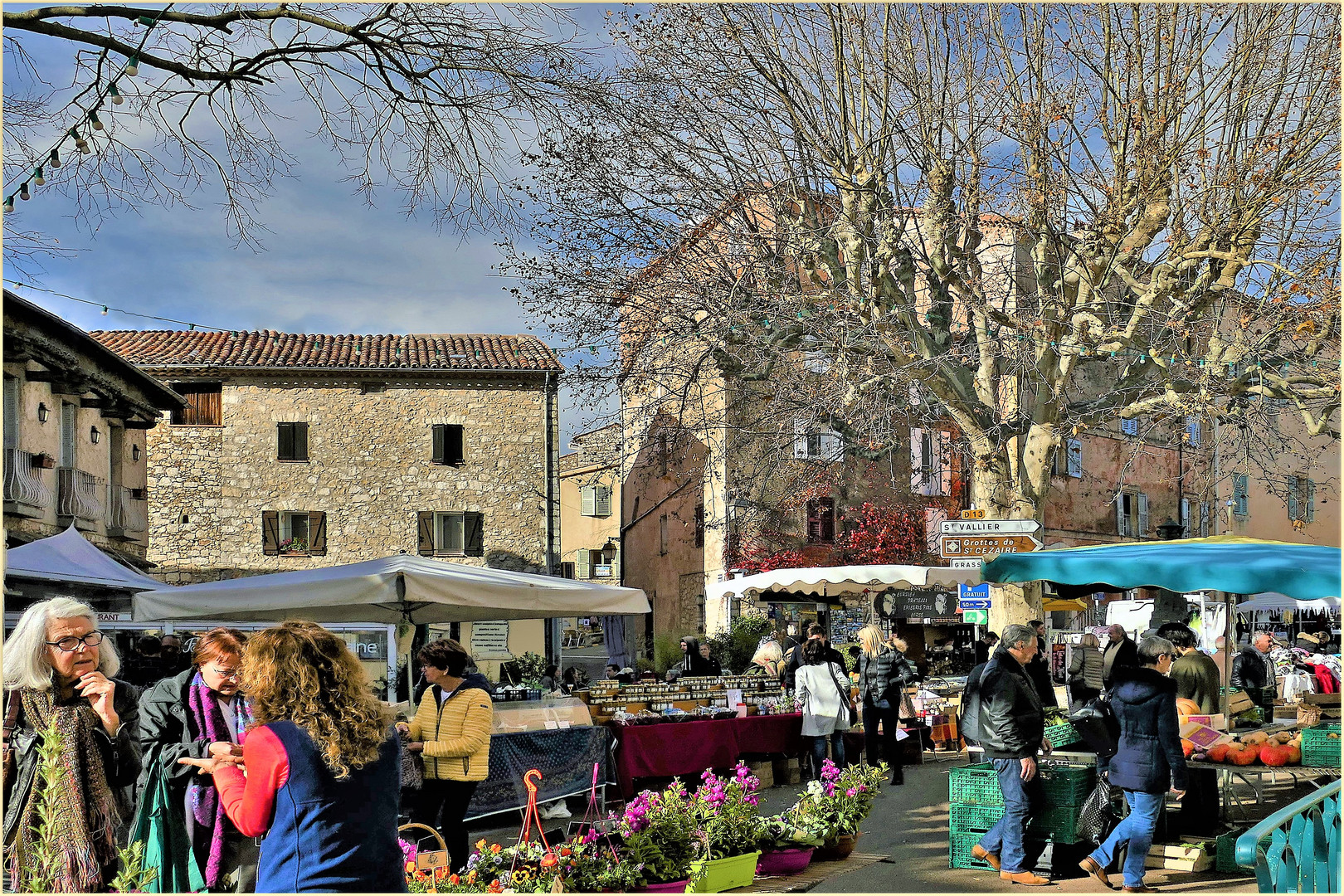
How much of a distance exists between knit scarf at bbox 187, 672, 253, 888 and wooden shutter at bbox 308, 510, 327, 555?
93.3 ft

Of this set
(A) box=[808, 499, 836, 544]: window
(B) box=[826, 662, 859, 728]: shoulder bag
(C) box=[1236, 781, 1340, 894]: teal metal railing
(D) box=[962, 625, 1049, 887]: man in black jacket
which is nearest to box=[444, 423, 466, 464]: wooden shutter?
(A) box=[808, 499, 836, 544]: window

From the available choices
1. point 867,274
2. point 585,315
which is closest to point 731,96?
point 867,274

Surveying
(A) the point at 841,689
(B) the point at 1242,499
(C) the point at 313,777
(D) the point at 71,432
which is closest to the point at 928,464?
(D) the point at 71,432

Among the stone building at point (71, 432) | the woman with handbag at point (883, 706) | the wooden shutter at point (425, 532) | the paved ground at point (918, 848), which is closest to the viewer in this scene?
the paved ground at point (918, 848)

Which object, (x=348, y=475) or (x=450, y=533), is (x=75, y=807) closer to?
(x=450, y=533)

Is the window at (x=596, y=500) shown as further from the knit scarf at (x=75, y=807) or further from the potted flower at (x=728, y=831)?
the knit scarf at (x=75, y=807)

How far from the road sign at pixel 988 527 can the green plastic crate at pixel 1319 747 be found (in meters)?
2.63

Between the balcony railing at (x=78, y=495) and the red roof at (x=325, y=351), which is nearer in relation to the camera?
the balcony railing at (x=78, y=495)

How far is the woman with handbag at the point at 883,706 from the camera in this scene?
12.8 meters

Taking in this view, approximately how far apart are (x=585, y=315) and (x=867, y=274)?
4.87 metres

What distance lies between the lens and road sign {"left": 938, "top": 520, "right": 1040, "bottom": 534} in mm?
10328

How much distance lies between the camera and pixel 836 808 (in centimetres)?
827

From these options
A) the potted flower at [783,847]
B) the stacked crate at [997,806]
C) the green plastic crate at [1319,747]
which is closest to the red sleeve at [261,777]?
the potted flower at [783,847]

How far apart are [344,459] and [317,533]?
2.18m
